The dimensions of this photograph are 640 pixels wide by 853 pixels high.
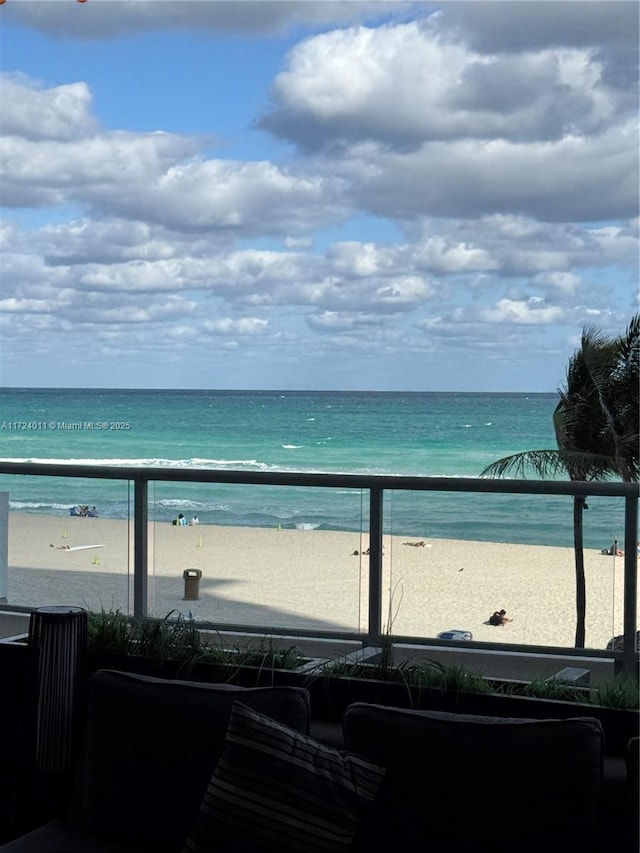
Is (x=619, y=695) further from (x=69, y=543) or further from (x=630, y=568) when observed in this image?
(x=69, y=543)

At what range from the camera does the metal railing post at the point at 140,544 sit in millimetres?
4324

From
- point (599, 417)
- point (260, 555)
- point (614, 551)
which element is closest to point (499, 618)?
point (614, 551)

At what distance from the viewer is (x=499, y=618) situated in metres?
3.98

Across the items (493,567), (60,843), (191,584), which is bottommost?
(60,843)

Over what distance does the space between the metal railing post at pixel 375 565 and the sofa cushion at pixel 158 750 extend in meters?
1.49

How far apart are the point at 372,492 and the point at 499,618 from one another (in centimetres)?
71

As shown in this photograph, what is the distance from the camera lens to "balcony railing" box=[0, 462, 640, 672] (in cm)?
377

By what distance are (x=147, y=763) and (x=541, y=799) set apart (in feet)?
3.18

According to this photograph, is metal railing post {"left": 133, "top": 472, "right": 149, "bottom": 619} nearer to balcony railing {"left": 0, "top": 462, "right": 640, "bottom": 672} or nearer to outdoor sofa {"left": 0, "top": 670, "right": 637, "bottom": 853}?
balcony railing {"left": 0, "top": 462, "right": 640, "bottom": 672}

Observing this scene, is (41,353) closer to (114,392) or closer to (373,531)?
(114,392)

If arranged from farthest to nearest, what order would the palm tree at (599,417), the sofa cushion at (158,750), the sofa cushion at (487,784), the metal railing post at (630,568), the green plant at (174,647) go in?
the palm tree at (599,417) → the metal railing post at (630,568) → the green plant at (174,647) → the sofa cushion at (158,750) → the sofa cushion at (487,784)

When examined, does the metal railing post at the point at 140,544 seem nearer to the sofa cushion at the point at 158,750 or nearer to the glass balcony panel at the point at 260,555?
the glass balcony panel at the point at 260,555

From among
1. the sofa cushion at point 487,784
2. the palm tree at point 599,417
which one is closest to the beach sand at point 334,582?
the sofa cushion at point 487,784

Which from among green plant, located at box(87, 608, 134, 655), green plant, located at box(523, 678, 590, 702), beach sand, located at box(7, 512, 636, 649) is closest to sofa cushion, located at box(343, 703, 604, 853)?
green plant, located at box(523, 678, 590, 702)
